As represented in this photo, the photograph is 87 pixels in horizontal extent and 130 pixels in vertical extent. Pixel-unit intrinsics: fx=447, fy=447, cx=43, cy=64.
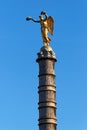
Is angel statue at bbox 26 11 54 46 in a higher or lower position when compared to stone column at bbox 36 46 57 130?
higher

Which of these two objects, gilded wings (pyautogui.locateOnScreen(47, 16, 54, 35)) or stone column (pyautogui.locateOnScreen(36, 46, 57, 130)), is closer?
stone column (pyautogui.locateOnScreen(36, 46, 57, 130))

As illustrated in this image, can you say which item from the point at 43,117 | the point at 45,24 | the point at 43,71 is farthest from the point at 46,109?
the point at 45,24

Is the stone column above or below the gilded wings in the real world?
below

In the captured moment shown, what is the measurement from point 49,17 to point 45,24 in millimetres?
679

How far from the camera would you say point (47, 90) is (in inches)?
1287

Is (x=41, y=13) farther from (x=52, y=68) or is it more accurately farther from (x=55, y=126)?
(x=55, y=126)

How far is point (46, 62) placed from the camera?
33750mm

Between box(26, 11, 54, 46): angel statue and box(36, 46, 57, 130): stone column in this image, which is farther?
box(26, 11, 54, 46): angel statue

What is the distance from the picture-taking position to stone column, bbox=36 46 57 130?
3195 cm

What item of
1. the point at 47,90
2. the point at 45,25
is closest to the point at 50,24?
the point at 45,25

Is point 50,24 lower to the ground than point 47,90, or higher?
higher

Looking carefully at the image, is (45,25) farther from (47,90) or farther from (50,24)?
(47,90)

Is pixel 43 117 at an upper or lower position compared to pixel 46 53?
lower

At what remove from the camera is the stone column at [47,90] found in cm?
3195
